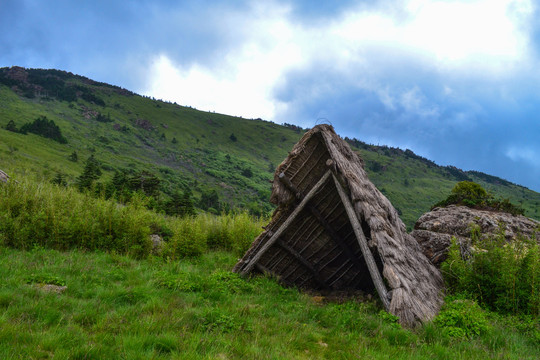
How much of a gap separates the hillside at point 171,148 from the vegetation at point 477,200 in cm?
2403

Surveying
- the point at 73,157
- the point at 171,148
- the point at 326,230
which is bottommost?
the point at 73,157

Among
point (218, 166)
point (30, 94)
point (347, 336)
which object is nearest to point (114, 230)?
point (347, 336)

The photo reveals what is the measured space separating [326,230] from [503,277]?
3032 millimetres

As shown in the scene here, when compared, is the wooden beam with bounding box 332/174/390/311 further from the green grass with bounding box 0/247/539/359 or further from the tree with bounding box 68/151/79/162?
the tree with bounding box 68/151/79/162

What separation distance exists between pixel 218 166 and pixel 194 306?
6519 cm

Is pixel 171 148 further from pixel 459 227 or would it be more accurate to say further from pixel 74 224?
pixel 459 227

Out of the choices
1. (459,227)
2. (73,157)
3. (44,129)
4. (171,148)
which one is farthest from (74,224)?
(171,148)

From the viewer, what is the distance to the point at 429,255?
780 cm

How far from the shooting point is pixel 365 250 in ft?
17.6

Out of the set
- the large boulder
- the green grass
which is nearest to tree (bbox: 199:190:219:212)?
the large boulder

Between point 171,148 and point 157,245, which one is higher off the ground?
point 171,148

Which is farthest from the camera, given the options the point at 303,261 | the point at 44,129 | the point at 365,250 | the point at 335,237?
the point at 44,129

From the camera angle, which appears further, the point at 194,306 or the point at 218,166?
the point at 218,166

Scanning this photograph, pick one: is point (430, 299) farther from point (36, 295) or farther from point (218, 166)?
point (218, 166)
